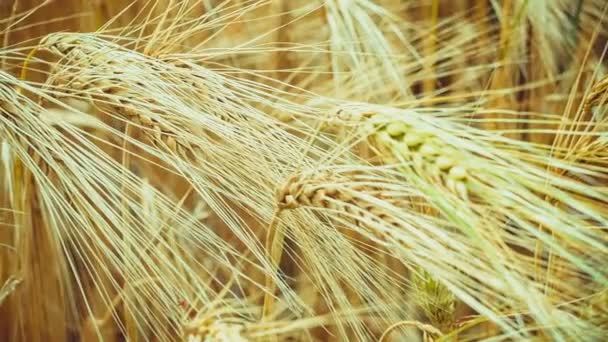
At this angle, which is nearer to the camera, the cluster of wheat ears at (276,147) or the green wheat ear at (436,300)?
the cluster of wheat ears at (276,147)

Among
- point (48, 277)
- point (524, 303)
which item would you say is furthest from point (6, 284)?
point (524, 303)

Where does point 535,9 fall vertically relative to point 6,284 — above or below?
above

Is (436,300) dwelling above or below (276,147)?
below

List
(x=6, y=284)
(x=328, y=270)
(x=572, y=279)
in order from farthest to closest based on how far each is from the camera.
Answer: (x=6, y=284), (x=328, y=270), (x=572, y=279)

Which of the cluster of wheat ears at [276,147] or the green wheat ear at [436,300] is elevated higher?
the cluster of wheat ears at [276,147]

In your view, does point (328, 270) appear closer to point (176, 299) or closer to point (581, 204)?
point (176, 299)

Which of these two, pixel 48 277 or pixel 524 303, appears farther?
pixel 48 277

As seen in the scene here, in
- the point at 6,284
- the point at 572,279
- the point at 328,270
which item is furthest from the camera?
the point at 6,284
